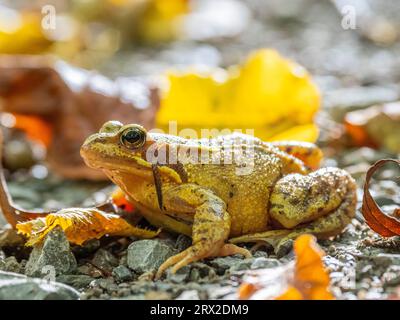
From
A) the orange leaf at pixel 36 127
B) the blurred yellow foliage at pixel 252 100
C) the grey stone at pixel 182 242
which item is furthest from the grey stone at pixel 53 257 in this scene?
the orange leaf at pixel 36 127

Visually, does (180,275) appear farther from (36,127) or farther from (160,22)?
(160,22)

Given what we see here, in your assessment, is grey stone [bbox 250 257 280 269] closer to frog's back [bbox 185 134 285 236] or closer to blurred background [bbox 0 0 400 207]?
frog's back [bbox 185 134 285 236]

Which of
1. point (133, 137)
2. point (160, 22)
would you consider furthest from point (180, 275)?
point (160, 22)

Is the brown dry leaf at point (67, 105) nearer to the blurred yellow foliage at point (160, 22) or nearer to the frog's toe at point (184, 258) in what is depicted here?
the frog's toe at point (184, 258)

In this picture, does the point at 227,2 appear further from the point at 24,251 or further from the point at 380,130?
the point at 24,251

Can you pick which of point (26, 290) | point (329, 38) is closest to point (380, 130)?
point (26, 290)

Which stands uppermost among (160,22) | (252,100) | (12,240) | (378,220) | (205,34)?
(160,22)

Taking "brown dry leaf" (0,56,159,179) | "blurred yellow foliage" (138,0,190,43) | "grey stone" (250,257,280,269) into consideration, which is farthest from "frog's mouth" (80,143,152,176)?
"blurred yellow foliage" (138,0,190,43)
